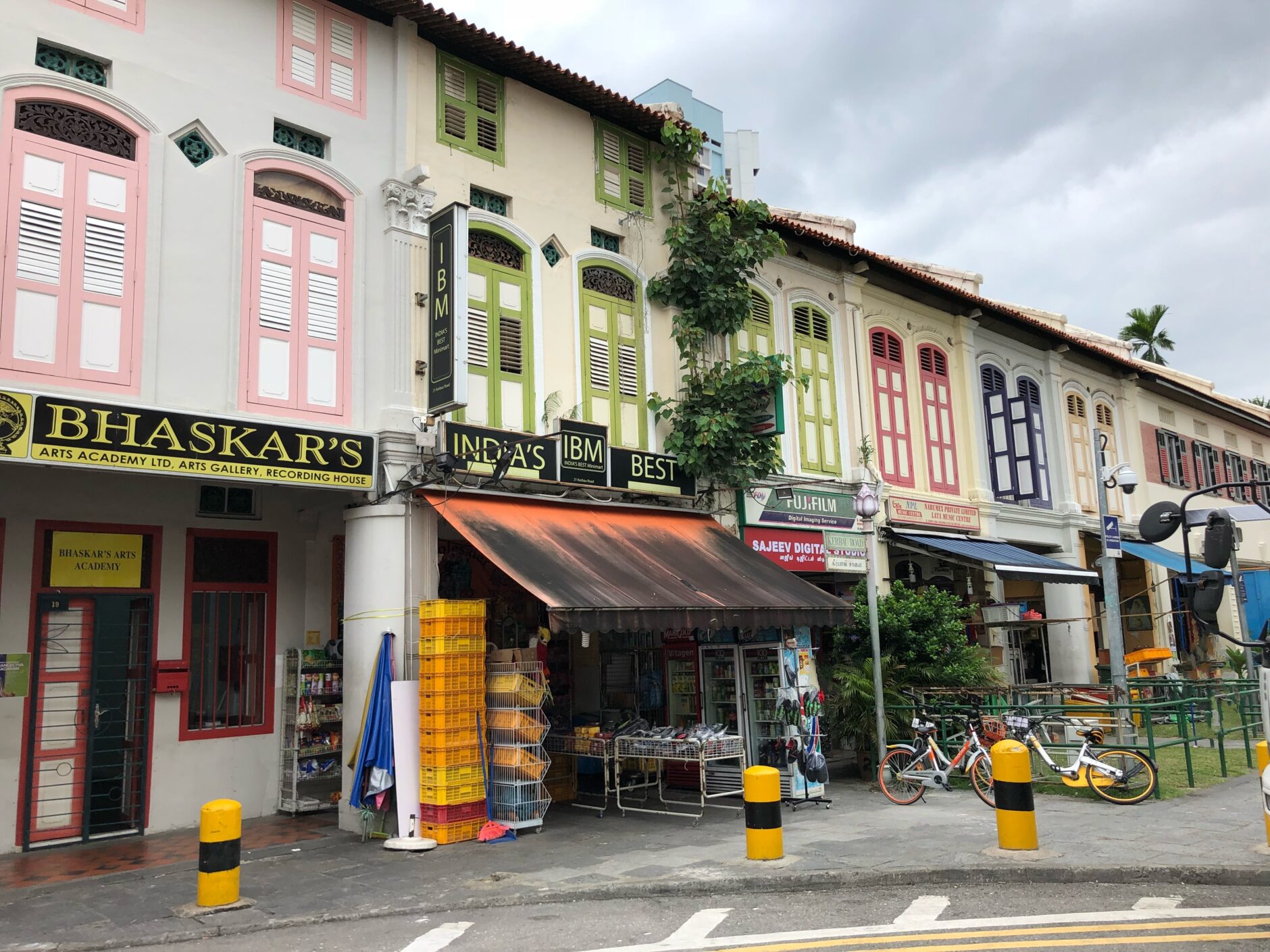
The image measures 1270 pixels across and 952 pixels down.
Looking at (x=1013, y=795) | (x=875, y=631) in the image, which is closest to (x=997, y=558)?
(x=875, y=631)

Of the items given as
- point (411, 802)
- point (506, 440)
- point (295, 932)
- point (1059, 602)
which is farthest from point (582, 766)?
point (1059, 602)

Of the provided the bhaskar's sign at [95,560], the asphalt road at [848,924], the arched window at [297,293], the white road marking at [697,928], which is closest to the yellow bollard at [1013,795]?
the asphalt road at [848,924]

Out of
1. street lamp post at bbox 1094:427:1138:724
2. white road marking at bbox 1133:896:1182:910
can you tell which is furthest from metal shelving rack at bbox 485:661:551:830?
street lamp post at bbox 1094:427:1138:724

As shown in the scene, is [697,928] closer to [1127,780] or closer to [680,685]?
[1127,780]

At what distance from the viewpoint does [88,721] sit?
10734 mm

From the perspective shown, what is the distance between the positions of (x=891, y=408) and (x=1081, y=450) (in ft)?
23.8

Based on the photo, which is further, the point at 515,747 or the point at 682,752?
the point at 682,752

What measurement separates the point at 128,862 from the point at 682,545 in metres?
6.93

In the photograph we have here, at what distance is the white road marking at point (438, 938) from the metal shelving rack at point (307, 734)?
4.93 m

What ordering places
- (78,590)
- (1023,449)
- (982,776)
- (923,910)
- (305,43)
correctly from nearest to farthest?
(923,910) < (78,590) < (305,43) < (982,776) < (1023,449)

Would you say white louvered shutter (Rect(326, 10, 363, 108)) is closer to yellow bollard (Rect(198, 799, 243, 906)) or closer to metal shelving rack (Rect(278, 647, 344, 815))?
metal shelving rack (Rect(278, 647, 344, 815))

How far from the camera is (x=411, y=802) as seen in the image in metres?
10.3

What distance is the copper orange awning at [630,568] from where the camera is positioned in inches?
402

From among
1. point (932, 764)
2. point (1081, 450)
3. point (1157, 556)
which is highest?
point (1081, 450)
